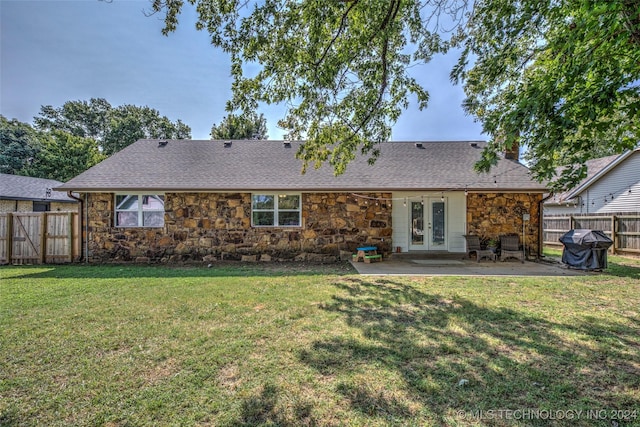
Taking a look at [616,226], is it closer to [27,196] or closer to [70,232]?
[70,232]

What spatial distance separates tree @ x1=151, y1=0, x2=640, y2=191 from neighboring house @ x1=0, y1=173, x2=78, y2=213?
610 inches

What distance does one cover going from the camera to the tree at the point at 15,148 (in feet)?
85.3

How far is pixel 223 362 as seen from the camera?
10.7ft

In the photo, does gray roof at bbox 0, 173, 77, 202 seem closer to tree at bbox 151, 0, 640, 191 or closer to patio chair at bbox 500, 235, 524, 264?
tree at bbox 151, 0, 640, 191

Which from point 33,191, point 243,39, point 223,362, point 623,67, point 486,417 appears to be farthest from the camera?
point 33,191

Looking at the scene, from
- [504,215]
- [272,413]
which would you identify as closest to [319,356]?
[272,413]

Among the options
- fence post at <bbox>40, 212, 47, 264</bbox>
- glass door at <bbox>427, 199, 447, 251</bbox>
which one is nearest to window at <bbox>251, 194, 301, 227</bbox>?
glass door at <bbox>427, 199, 447, 251</bbox>

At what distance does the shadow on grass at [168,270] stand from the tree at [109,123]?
2785 centimetres

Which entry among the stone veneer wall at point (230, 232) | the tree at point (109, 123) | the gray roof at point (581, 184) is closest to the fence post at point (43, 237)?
the stone veneer wall at point (230, 232)

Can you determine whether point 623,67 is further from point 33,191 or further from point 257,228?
point 33,191

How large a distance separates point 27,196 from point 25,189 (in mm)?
1000

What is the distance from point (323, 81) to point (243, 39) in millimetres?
1955

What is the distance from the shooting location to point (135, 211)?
10.5 m

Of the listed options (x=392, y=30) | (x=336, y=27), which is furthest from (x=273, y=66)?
(x=392, y=30)
